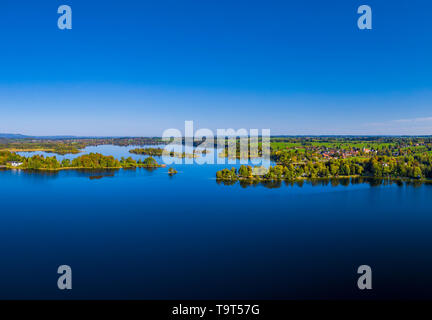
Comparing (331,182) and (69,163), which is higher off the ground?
(69,163)

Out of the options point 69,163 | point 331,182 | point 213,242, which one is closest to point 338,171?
point 331,182

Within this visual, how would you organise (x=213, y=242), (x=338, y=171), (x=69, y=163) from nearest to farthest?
1. (x=213, y=242)
2. (x=338, y=171)
3. (x=69, y=163)

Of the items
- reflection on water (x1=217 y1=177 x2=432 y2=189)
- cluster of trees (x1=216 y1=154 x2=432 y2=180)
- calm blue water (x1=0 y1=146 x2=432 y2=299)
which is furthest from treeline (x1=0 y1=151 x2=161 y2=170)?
reflection on water (x1=217 y1=177 x2=432 y2=189)

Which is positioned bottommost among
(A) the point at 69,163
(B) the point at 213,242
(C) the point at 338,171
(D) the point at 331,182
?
(B) the point at 213,242

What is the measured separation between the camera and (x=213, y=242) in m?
10.2

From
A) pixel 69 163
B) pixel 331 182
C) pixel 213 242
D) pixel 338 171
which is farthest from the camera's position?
pixel 69 163

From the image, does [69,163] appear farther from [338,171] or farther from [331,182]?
[338,171]

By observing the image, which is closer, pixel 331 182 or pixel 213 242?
pixel 213 242

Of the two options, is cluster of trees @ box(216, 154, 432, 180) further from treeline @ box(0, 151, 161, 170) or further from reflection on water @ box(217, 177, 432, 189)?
treeline @ box(0, 151, 161, 170)

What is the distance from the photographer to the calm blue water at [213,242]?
7.32 m

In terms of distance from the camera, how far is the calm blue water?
7324 mm

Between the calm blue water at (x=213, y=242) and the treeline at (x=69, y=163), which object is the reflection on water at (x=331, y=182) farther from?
the treeline at (x=69, y=163)
